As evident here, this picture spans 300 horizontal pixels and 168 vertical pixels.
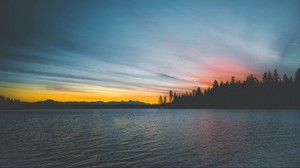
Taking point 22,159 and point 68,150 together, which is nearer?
point 22,159

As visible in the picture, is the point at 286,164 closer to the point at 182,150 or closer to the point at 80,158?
the point at 182,150

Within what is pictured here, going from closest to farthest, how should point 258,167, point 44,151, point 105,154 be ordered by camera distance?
point 258,167 → point 105,154 → point 44,151

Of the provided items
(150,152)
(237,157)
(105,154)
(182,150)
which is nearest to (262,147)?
(237,157)

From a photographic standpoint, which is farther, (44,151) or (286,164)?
(44,151)

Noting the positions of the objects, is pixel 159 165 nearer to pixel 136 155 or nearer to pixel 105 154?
pixel 136 155

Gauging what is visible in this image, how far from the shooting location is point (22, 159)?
30.2 m

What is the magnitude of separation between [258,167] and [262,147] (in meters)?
12.8

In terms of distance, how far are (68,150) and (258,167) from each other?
23.1 m

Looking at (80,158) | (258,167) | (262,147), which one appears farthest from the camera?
(262,147)

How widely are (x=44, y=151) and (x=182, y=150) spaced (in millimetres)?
17758

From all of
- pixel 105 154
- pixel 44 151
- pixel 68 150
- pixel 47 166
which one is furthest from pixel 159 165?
pixel 44 151

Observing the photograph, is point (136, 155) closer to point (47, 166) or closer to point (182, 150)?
point (182, 150)

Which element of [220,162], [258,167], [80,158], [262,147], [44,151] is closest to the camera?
[258,167]

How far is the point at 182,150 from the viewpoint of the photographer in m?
35.1
